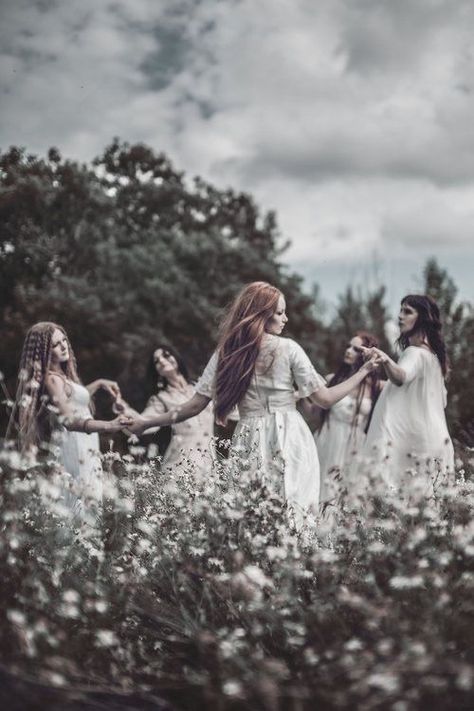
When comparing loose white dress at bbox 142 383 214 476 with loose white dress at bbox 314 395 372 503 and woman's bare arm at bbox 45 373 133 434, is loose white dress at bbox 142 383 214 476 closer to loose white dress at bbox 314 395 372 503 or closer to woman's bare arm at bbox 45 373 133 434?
loose white dress at bbox 314 395 372 503

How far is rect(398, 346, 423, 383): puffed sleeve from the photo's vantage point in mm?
5883

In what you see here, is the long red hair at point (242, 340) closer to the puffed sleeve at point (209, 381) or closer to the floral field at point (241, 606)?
the puffed sleeve at point (209, 381)

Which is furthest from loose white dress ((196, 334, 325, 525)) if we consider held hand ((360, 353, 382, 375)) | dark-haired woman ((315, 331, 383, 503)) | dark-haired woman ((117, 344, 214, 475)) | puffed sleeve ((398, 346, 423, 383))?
dark-haired woman ((315, 331, 383, 503))

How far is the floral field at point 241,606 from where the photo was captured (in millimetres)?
2348

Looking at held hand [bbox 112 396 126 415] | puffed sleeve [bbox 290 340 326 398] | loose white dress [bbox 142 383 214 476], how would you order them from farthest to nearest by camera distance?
loose white dress [bbox 142 383 214 476] → held hand [bbox 112 396 126 415] → puffed sleeve [bbox 290 340 326 398]

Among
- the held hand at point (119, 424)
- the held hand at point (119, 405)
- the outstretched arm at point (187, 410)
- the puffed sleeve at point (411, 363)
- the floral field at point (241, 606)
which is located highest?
the puffed sleeve at point (411, 363)

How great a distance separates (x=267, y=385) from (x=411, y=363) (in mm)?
1570

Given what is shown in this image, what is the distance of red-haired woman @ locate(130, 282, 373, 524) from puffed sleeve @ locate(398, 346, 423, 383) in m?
1.10

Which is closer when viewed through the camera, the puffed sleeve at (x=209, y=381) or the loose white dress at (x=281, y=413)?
the loose white dress at (x=281, y=413)

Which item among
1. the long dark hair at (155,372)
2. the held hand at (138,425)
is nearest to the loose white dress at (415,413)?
the held hand at (138,425)

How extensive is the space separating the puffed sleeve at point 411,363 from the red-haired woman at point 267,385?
110 centimetres

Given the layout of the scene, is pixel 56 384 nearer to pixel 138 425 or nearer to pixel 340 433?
pixel 138 425

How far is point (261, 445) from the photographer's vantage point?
4.81 meters

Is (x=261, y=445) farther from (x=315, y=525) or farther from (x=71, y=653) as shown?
(x=71, y=653)
